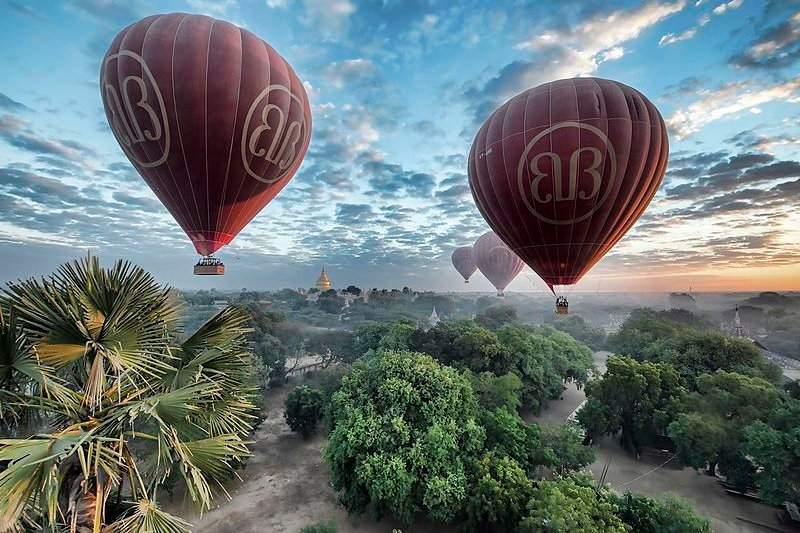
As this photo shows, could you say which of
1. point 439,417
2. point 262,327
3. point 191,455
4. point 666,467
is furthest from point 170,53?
point 262,327

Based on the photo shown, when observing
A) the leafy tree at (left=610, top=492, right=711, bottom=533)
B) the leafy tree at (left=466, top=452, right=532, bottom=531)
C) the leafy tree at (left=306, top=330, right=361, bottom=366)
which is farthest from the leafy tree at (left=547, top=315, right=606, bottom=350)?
the leafy tree at (left=466, top=452, right=532, bottom=531)

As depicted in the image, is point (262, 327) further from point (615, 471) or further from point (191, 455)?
point (191, 455)

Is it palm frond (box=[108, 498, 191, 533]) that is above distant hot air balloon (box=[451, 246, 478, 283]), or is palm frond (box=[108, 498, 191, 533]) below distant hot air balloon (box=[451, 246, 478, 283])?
below

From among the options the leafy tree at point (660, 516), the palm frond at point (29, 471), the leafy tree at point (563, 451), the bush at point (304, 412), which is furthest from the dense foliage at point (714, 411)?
the palm frond at point (29, 471)

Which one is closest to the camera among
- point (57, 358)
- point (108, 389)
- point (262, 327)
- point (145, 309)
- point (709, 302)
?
point (57, 358)

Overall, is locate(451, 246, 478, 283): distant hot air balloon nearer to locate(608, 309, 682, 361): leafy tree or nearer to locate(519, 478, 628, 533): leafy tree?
locate(608, 309, 682, 361): leafy tree
